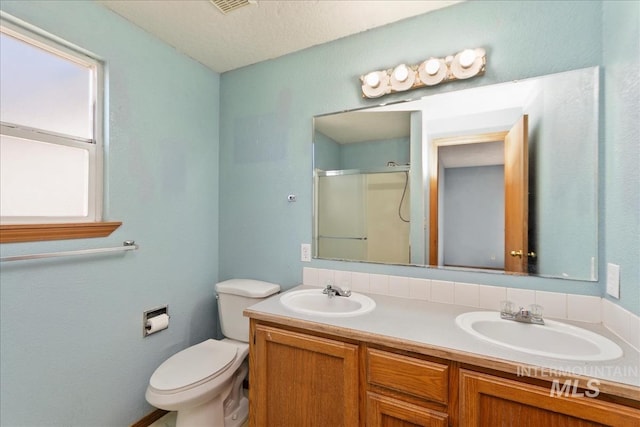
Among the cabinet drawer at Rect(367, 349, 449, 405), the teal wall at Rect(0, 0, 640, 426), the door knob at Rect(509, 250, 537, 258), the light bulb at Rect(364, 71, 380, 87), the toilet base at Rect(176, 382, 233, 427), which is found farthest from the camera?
the light bulb at Rect(364, 71, 380, 87)

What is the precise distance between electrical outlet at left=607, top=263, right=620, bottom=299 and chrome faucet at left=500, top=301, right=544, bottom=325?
248 mm

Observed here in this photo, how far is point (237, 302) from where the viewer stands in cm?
183

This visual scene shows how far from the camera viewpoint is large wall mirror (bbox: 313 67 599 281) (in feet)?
4.02

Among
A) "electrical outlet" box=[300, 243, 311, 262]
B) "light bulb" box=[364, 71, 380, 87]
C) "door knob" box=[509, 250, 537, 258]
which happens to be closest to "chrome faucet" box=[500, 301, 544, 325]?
"door knob" box=[509, 250, 537, 258]

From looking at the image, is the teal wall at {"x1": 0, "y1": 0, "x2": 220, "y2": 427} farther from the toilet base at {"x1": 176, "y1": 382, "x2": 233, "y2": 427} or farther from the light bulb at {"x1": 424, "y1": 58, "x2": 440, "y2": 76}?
the light bulb at {"x1": 424, "y1": 58, "x2": 440, "y2": 76}

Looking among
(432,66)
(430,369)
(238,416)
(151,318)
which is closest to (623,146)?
(432,66)

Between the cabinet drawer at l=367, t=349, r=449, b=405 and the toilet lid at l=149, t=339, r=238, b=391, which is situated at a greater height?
the cabinet drawer at l=367, t=349, r=449, b=405

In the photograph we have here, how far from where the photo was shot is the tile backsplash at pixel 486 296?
1053 millimetres

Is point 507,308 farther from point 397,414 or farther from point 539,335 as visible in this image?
point 397,414

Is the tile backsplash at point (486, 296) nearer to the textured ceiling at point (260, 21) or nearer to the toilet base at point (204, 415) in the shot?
the toilet base at point (204, 415)

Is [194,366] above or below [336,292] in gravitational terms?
below

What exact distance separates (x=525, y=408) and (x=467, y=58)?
1482mm

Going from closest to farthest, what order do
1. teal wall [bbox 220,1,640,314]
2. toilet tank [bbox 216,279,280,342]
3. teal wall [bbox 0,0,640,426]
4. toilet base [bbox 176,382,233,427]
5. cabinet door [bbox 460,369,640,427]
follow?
cabinet door [bbox 460,369,640,427]
teal wall [bbox 220,1,640,314]
teal wall [bbox 0,0,640,426]
toilet base [bbox 176,382,233,427]
toilet tank [bbox 216,279,280,342]

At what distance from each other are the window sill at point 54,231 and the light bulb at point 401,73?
1744 mm
